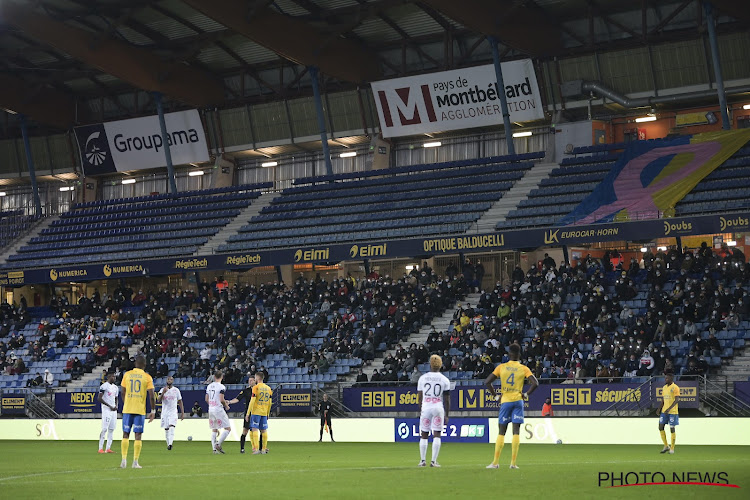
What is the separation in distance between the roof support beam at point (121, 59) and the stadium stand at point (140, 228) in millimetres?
5551

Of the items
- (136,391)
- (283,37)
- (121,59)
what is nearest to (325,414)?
(136,391)

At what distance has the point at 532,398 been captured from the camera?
3412 centimetres

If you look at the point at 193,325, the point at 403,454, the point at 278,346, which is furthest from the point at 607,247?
the point at 403,454

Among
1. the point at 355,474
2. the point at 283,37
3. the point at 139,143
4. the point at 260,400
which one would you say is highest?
the point at 283,37

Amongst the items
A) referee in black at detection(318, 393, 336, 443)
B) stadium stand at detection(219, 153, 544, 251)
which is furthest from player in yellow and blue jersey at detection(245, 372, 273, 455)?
stadium stand at detection(219, 153, 544, 251)

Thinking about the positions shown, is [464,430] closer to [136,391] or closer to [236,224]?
[136,391]

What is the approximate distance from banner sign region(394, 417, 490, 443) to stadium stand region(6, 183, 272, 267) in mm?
21485

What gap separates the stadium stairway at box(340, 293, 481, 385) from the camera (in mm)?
40062

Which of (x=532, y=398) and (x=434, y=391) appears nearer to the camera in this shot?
(x=434, y=391)

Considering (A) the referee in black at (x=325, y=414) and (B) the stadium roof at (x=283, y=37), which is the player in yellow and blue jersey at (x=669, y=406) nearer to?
(A) the referee in black at (x=325, y=414)

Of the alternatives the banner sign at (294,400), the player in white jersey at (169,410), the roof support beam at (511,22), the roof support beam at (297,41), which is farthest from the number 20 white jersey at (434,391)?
the roof support beam at (297,41)

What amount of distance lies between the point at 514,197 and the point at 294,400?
13904mm

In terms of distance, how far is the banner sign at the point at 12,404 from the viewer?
45.4 metres

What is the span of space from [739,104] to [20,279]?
37226 millimetres
